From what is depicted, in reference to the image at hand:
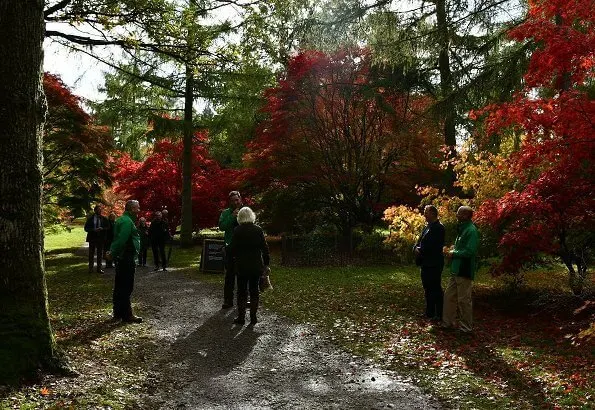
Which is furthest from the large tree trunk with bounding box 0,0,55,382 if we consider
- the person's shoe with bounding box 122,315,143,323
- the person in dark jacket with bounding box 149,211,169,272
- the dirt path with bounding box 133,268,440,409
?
the person in dark jacket with bounding box 149,211,169,272

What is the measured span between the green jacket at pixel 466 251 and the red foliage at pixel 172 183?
16.3 meters

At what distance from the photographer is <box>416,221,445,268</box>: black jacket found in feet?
26.8

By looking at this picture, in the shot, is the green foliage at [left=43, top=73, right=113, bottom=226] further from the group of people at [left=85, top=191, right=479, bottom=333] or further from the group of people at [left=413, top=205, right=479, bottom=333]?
the group of people at [left=413, top=205, right=479, bottom=333]

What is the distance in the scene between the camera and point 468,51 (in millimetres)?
12500

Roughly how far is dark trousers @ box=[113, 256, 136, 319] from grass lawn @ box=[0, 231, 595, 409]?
344 millimetres

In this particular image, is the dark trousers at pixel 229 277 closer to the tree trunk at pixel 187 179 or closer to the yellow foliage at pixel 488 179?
the yellow foliage at pixel 488 179

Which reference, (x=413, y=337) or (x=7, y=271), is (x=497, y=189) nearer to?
(x=413, y=337)

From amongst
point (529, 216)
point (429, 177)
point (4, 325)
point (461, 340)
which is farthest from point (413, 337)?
point (429, 177)

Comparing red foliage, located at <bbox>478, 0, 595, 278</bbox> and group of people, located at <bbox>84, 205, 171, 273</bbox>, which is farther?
group of people, located at <bbox>84, 205, 171, 273</bbox>

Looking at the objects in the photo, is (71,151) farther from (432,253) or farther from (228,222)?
(432,253)

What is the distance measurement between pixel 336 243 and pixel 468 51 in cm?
784

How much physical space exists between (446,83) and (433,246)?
638 centimetres

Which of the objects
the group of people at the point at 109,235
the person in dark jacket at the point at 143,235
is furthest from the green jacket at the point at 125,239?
the person in dark jacket at the point at 143,235

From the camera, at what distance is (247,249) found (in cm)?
776
